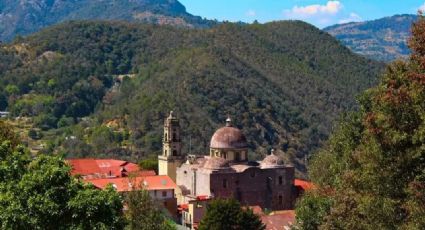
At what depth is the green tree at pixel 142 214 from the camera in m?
27.5

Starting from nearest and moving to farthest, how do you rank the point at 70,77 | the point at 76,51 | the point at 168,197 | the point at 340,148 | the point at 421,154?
the point at 421,154 → the point at 340,148 → the point at 168,197 → the point at 70,77 → the point at 76,51

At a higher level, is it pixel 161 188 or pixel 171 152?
pixel 171 152

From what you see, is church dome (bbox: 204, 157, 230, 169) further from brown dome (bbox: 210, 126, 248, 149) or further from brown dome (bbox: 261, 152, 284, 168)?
brown dome (bbox: 261, 152, 284, 168)

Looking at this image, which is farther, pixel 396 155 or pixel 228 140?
pixel 228 140

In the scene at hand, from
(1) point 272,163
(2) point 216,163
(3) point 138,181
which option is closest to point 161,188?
(3) point 138,181

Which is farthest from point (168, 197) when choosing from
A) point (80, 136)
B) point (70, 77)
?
point (70, 77)

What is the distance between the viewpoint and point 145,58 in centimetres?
14988

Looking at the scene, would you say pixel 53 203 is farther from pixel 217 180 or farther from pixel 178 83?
pixel 178 83

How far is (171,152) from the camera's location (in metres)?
57.6

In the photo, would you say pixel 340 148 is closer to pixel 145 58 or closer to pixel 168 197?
pixel 168 197

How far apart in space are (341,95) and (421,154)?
404ft

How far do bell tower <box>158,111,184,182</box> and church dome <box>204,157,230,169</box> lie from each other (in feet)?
17.7

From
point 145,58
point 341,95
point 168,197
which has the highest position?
point 145,58

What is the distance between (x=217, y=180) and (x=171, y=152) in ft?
23.5
